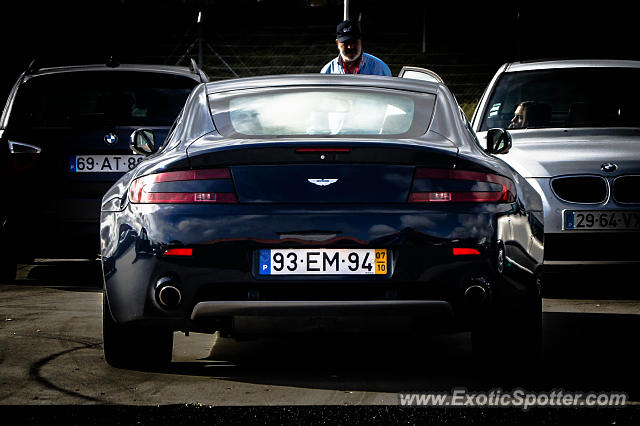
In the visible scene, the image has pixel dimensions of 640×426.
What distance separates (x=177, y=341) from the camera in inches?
287

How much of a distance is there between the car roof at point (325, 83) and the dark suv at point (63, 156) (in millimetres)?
2997

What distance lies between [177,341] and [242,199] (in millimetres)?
1951

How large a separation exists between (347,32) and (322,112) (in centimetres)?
444

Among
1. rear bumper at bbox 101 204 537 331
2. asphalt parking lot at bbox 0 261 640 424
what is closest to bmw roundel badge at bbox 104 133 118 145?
asphalt parking lot at bbox 0 261 640 424

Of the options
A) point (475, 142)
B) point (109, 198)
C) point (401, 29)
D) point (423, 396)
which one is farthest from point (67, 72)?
point (401, 29)

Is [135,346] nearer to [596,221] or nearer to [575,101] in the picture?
[596,221]

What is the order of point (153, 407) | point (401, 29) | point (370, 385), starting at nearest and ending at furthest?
point (153, 407)
point (370, 385)
point (401, 29)

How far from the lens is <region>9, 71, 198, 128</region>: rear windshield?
994 centimetres

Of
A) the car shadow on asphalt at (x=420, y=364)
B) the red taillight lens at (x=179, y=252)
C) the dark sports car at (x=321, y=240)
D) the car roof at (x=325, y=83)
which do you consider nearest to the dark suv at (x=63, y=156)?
the car shadow on asphalt at (x=420, y=364)

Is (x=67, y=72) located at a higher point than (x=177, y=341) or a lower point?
higher

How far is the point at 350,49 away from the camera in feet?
35.1

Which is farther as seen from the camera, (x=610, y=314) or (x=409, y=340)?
(x=610, y=314)

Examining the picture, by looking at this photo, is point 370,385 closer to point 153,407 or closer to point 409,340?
point 153,407

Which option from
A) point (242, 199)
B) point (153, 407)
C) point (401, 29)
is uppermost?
point (242, 199)
